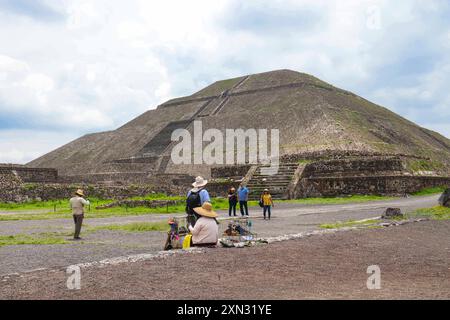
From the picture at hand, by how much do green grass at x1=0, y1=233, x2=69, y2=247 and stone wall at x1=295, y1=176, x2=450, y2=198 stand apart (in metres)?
20.3

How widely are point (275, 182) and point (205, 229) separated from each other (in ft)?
77.4

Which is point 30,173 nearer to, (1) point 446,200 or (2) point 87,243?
(2) point 87,243

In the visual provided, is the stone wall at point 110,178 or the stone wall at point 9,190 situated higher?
the stone wall at point 110,178

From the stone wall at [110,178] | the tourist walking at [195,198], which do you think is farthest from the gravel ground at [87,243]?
the stone wall at [110,178]

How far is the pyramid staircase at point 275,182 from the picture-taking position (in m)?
32.2

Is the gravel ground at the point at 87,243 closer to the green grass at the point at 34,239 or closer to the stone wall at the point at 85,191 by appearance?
the green grass at the point at 34,239

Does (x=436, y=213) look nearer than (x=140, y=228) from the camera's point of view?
No

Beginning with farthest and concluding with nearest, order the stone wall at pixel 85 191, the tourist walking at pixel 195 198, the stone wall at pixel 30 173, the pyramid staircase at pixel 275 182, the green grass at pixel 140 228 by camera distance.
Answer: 1. the stone wall at pixel 30 173
2. the pyramid staircase at pixel 275 182
3. the stone wall at pixel 85 191
4. the green grass at pixel 140 228
5. the tourist walking at pixel 195 198

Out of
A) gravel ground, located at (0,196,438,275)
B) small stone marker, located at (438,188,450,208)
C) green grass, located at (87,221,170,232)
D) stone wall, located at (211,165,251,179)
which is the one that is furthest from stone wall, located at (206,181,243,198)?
green grass, located at (87,221,170,232)

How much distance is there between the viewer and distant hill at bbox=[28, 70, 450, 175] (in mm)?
40812

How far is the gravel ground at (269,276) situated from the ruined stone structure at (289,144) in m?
21.7

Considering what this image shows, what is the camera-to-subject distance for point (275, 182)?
111ft

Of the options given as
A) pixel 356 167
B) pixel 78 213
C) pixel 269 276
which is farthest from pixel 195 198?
pixel 356 167

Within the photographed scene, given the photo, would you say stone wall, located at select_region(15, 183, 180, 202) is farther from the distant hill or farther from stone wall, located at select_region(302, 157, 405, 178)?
the distant hill
